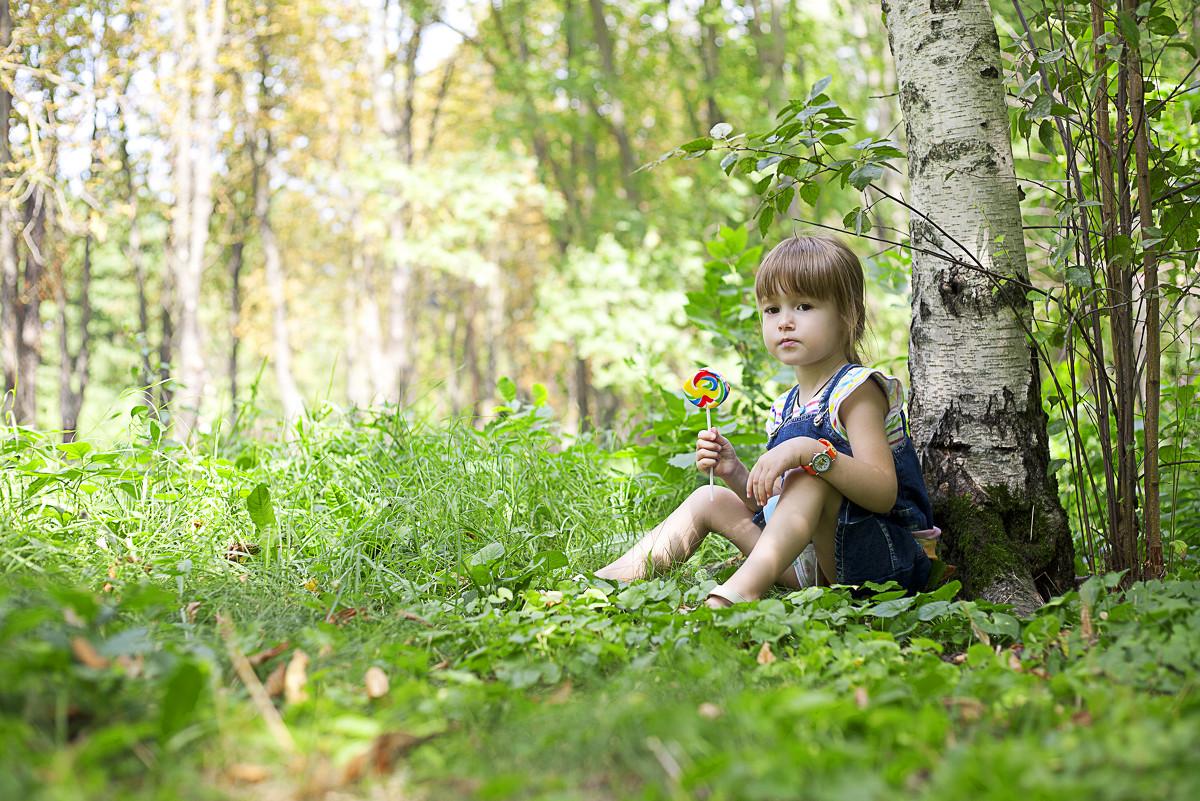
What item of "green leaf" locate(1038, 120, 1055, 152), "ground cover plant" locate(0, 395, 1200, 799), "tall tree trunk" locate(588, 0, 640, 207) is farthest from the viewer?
"tall tree trunk" locate(588, 0, 640, 207)

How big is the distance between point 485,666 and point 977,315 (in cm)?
171

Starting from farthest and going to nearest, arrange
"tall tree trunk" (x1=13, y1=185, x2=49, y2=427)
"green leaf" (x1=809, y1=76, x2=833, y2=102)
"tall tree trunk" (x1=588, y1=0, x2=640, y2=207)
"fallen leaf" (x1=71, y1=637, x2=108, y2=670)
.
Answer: "tall tree trunk" (x1=588, y1=0, x2=640, y2=207), "tall tree trunk" (x1=13, y1=185, x2=49, y2=427), "green leaf" (x1=809, y1=76, x2=833, y2=102), "fallen leaf" (x1=71, y1=637, x2=108, y2=670)

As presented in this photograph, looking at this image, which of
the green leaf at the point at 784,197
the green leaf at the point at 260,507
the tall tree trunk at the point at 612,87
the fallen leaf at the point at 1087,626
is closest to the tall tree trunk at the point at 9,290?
the tall tree trunk at the point at 612,87

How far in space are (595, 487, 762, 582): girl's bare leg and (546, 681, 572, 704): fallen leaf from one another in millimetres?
931

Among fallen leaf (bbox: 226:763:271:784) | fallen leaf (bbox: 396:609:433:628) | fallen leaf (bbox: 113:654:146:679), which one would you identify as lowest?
fallen leaf (bbox: 396:609:433:628)

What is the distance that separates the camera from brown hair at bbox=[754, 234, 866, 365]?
2447 mm

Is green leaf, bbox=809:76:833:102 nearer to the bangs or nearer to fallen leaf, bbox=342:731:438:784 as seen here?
the bangs

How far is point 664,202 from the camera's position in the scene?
1189 cm

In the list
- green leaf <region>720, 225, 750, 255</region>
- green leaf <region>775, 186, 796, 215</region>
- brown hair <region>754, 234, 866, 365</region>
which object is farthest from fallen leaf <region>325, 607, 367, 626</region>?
green leaf <region>720, 225, 750, 255</region>

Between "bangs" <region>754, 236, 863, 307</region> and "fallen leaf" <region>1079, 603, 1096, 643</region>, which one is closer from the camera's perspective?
"fallen leaf" <region>1079, 603, 1096, 643</region>

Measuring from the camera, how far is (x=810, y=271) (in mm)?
2443

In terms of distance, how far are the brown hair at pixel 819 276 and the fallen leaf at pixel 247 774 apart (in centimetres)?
190

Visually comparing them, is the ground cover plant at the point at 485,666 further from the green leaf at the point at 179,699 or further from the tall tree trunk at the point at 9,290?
the tall tree trunk at the point at 9,290

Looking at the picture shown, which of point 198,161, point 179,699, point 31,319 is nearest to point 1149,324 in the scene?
point 179,699
